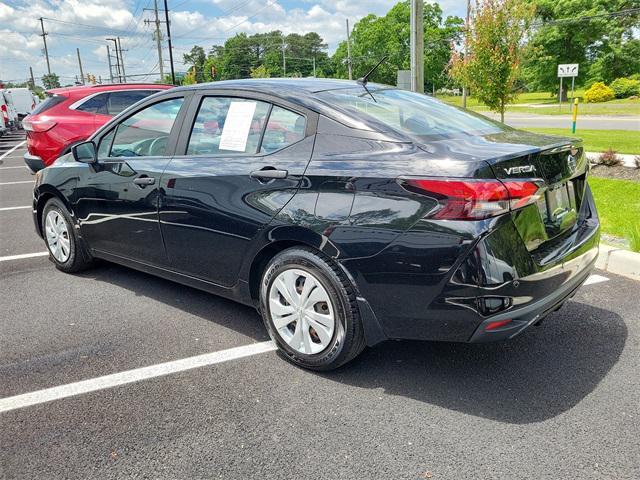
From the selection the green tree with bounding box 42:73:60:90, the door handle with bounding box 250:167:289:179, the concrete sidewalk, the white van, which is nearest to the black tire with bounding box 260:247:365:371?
the door handle with bounding box 250:167:289:179

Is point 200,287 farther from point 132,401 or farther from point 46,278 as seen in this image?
point 46,278

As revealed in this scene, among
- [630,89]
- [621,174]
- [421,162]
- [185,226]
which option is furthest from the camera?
[630,89]

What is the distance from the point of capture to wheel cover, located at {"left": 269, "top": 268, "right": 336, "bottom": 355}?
303 cm

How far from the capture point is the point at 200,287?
378 centimetres

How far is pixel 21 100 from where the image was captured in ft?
115

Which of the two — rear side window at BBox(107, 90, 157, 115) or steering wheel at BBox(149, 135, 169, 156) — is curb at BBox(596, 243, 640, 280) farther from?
rear side window at BBox(107, 90, 157, 115)

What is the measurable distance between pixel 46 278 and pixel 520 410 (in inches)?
167

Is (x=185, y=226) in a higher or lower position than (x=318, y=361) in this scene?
higher

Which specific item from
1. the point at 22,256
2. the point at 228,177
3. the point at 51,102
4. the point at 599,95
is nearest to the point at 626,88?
the point at 599,95

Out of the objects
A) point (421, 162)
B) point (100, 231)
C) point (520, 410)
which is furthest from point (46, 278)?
point (520, 410)

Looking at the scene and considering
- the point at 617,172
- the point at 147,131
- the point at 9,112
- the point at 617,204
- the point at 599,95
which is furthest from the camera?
the point at 599,95

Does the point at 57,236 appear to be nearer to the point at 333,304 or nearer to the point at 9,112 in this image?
the point at 333,304

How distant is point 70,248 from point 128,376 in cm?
221

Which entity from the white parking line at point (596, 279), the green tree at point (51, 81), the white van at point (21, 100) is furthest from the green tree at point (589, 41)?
the green tree at point (51, 81)
